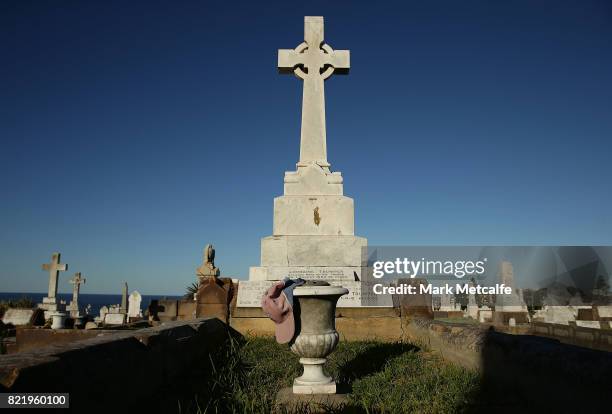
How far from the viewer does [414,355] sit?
5.89 metres

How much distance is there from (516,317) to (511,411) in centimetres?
1589

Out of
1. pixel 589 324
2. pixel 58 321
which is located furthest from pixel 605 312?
pixel 58 321

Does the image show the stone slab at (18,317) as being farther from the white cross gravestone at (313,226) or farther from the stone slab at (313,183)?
the stone slab at (313,183)

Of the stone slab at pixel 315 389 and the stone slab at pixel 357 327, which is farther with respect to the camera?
the stone slab at pixel 357 327

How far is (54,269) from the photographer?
2295 centimetres

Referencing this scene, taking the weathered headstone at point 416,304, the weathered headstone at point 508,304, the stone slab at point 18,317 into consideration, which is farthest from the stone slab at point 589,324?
the stone slab at point 18,317

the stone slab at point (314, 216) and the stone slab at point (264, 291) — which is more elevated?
the stone slab at point (314, 216)

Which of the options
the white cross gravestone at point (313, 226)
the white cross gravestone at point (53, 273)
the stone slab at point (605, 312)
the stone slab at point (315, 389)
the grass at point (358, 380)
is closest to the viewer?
the grass at point (358, 380)

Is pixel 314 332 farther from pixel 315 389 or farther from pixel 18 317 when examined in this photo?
pixel 18 317

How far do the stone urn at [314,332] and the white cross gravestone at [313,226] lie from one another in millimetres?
3409

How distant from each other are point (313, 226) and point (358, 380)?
13.5 feet

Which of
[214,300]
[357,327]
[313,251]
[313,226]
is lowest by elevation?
[357,327]

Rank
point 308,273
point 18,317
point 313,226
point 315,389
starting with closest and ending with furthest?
point 315,389 → point 308,273 → point 313,226 → point 18,317

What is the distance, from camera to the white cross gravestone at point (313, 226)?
25.7ft
